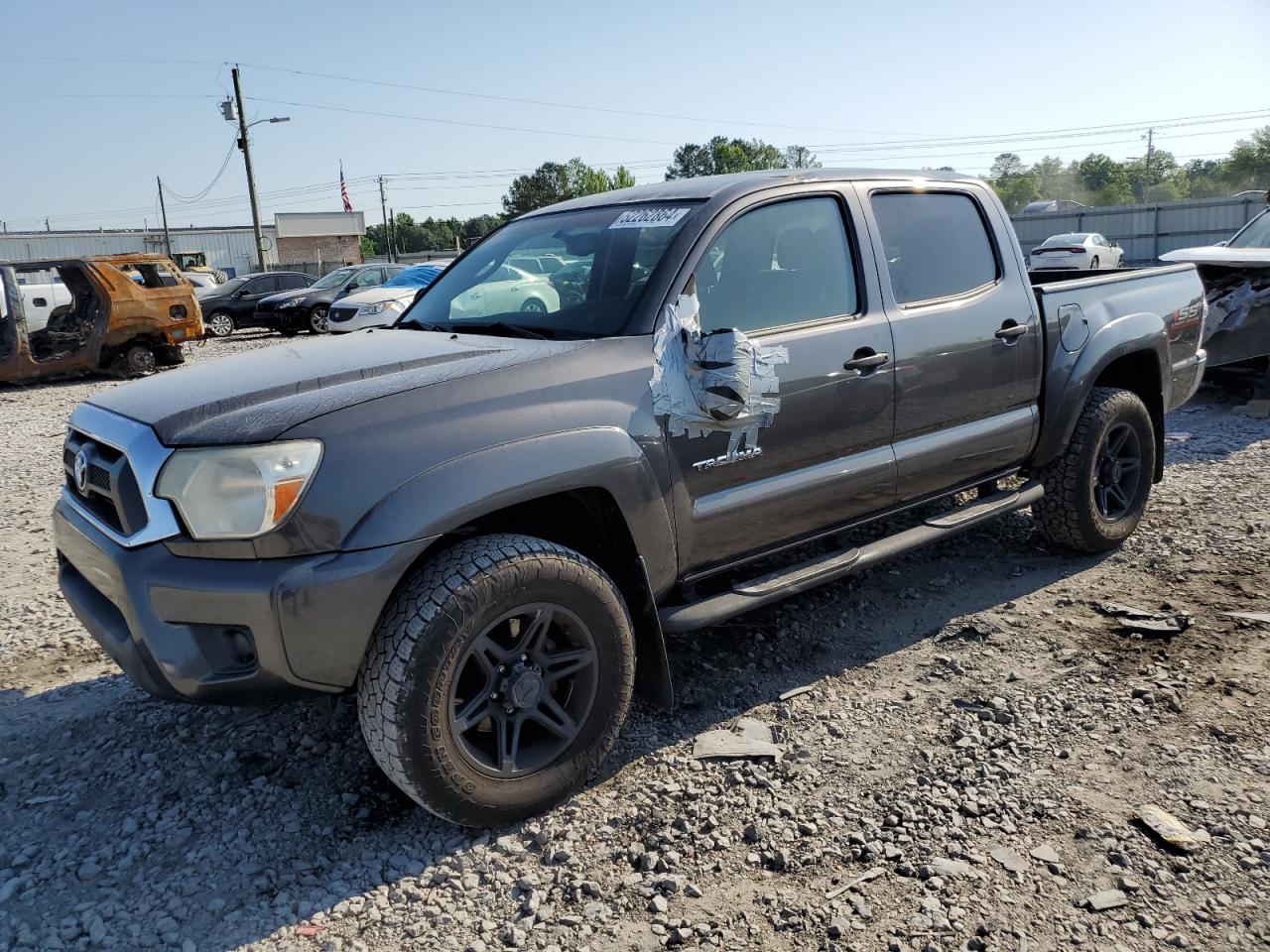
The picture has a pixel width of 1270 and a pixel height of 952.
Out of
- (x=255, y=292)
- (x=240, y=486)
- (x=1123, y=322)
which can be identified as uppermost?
(x=255, y=292)

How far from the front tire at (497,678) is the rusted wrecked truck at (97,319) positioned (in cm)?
1311

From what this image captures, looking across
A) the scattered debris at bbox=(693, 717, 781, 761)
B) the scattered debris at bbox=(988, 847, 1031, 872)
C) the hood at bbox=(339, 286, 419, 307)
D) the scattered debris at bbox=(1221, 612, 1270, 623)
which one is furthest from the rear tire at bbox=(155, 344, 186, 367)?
the scattered debris at bbox=(988, 847, 1031, 872)

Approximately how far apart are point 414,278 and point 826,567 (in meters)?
16.1

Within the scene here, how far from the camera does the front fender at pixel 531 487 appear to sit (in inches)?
105

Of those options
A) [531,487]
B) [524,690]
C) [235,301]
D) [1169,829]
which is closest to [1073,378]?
[1169,829]

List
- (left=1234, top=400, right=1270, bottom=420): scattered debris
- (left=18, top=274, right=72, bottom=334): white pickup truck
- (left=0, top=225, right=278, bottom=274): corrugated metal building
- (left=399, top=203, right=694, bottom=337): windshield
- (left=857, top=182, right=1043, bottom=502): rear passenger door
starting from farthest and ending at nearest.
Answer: (left=0, top=225, right=278, bottom=274): corrugated metal building < (left=18, top=274, right=72, bottom=334): white pickup truck < (left=1234, top=400, right=1270, bottom=420): scattered debris < (left=857, top=182, right=1043, bottom=502): rear passenger door < (left=399, top=203, right=694, bottom=337): windshield

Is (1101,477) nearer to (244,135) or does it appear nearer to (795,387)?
(795,387)

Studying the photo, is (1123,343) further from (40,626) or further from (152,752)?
(40,626)

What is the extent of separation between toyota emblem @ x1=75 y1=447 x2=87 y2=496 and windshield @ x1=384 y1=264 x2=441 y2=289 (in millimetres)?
15237

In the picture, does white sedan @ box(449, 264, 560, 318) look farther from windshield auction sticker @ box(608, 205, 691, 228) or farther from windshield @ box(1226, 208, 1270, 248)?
windshield @ box(1226, 208, 1270, 248)

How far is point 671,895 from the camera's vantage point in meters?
2.69

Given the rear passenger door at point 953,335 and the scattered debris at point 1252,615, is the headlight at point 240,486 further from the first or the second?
the scattered debris at point 1252,615

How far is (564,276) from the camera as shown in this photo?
146 inches

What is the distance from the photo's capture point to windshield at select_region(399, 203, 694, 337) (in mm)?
3455
